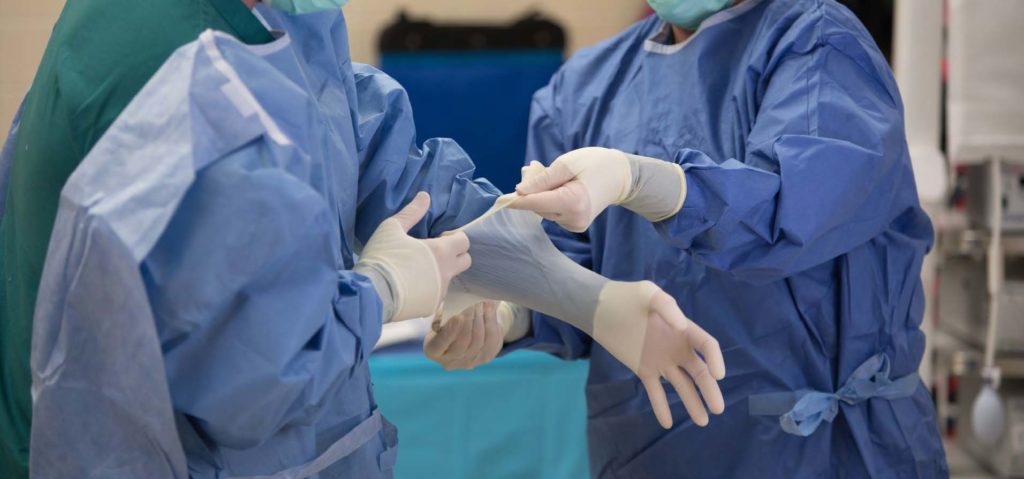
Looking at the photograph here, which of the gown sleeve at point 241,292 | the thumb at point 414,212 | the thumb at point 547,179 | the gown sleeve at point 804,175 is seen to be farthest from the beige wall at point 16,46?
the gown sleeve at point 804,175

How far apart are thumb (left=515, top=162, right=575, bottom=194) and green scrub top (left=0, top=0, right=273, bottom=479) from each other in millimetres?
388

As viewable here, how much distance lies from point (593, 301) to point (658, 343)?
0.12 m

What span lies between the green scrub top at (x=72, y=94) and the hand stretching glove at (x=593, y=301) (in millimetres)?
436

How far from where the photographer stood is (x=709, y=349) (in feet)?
4.34

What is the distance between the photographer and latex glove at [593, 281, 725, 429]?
4.46ft

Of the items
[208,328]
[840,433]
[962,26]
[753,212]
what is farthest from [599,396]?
[962,26]

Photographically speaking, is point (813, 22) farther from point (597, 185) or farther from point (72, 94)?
point (72, 94)

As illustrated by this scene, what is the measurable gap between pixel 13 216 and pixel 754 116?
38.8 inches

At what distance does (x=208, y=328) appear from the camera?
0.96m

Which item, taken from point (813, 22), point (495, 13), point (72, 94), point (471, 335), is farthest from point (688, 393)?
point (495, 13)

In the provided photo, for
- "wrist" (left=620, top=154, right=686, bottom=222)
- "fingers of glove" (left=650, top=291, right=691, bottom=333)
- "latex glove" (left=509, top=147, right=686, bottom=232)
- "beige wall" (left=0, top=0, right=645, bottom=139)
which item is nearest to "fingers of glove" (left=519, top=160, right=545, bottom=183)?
"latex glove" (left=509, top=147, right=686, bottom=232)

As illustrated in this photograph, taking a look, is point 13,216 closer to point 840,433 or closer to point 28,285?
point 28,285

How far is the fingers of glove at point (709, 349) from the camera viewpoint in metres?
1.31

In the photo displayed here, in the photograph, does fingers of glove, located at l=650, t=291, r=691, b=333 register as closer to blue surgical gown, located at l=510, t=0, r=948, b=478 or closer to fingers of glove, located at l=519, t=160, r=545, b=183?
blue surgical gown, located at l=510, t=0, r=948, b=478
